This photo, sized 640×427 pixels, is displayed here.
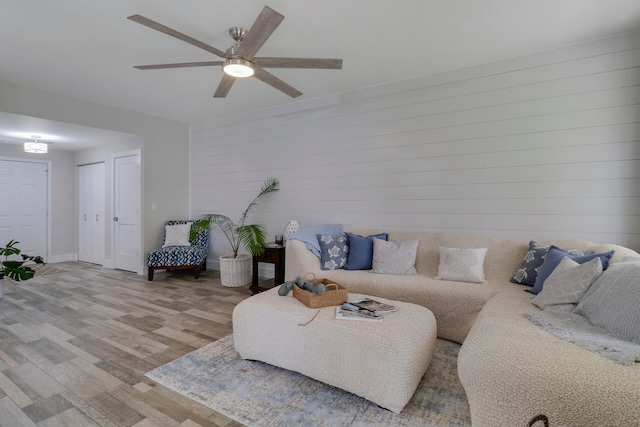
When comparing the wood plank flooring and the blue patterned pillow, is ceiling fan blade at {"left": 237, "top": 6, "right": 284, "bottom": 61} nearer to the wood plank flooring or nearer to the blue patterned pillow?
the blue patterned pillow

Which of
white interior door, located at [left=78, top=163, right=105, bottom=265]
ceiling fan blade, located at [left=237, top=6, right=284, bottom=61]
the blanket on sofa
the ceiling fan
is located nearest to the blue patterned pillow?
the ceiling fan

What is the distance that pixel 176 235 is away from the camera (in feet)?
16.6

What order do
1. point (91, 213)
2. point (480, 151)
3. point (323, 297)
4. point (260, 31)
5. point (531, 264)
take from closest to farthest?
point (260, 31), point (323, 297), point (531, 264), point (480, 151), point (91, 213)

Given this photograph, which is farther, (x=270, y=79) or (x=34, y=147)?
(x=34, y=147)

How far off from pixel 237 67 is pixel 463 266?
2.57m

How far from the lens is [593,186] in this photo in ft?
8.96

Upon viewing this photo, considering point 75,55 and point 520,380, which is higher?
point 75,55

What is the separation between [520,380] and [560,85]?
2838mm

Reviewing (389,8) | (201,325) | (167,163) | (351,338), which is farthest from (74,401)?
(167,163)

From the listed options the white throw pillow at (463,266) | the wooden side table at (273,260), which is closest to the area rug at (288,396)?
the white throw pillow at (463,266)

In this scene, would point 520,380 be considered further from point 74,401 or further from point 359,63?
point 359,63

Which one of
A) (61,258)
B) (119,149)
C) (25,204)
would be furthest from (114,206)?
(61,258)

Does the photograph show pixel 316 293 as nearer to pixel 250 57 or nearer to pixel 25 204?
pixel 250 57

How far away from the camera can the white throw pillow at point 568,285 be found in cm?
194
